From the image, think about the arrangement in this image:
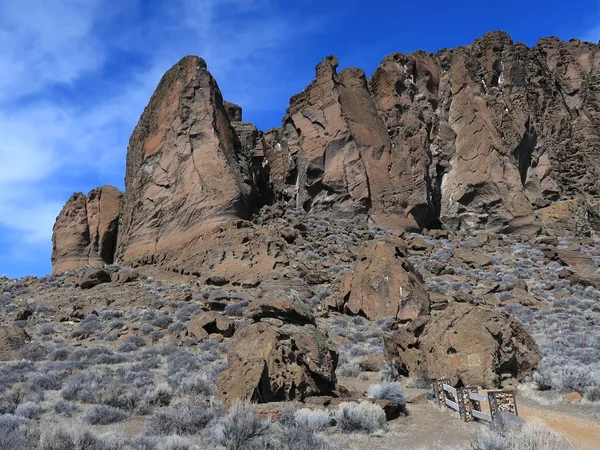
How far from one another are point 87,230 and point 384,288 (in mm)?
29609

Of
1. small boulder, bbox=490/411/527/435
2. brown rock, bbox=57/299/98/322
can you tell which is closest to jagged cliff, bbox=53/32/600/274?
brown rock, bbox=57/299/98/322

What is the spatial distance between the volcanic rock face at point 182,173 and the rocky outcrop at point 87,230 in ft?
13.9

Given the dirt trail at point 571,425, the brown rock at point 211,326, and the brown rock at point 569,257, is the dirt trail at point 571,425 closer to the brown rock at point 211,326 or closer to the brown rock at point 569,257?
the brown rock at point 211,326

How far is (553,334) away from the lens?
15.5 metres

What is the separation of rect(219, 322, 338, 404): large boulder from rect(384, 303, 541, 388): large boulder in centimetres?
254

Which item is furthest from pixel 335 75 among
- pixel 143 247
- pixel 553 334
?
pixel 553 334

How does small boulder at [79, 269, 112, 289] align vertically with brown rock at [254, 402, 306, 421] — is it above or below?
above

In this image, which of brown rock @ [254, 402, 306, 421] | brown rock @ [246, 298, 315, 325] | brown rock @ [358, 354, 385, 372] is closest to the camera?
brown rock @ [254, 402, 306, 421]

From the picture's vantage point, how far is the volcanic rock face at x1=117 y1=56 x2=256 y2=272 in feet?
93.5

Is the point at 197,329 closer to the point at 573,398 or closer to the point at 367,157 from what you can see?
the point at 573,398

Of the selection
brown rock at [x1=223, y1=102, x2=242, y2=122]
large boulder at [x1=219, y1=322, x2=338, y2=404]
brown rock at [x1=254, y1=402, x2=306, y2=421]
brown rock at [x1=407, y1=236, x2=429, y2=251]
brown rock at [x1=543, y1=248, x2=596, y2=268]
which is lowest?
brown rock at [x1=254, y1=402, x2=306, y2=421]

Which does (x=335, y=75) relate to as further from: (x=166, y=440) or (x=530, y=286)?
(x=166, y=440)

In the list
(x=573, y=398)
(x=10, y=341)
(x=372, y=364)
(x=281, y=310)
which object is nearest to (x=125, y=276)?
(x=10, y=341)

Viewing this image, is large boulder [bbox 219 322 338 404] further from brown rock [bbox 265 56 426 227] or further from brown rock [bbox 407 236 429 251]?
brown rock [bbox 265 56 426 227]
